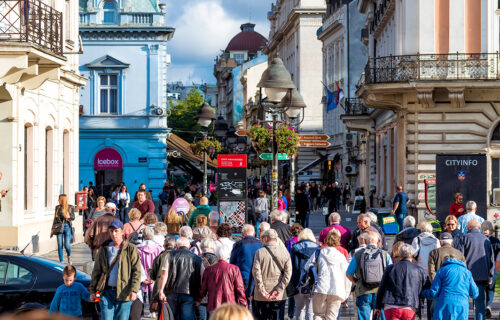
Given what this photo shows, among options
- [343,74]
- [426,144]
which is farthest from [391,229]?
[343,74]

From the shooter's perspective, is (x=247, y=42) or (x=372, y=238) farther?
(x=247, y=42)

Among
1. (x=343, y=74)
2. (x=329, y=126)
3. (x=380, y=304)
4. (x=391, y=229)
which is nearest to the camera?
(x=380, y=304)

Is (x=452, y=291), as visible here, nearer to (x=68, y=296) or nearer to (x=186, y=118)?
(x=68, y=296)

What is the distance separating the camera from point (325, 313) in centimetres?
1219

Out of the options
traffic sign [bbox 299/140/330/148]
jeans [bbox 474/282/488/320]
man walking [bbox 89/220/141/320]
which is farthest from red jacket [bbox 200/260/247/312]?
traffic sign [bbox 299/140/330/148]

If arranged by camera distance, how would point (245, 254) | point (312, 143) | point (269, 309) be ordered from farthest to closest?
point (312, 143)
point (245, 254)
point (269, 309)

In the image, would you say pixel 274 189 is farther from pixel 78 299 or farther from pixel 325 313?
pixel 78 299

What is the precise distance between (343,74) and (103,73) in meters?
20.5

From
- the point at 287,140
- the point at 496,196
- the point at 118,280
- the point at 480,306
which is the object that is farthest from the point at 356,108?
the point at 118,280

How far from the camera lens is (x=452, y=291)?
1077 cm

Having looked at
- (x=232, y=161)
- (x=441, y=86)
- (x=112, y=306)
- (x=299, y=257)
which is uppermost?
(x=441, y=86)

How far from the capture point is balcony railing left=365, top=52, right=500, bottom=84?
3031 cm

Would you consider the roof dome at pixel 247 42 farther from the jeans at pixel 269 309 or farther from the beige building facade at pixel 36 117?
the jeans at pixel 269 309

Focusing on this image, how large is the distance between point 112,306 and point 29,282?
105 centimetres
